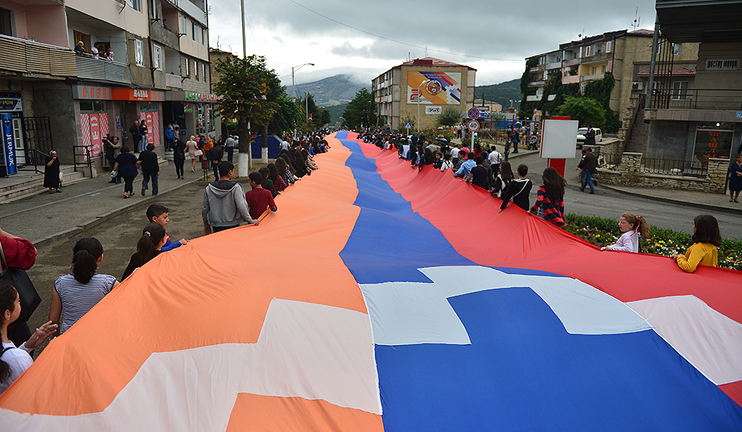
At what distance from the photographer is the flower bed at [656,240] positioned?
29.2ft

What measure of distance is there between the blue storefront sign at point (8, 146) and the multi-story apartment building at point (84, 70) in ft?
3.04

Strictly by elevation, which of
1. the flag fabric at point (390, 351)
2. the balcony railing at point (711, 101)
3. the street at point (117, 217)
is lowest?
the street at point (117, 217)

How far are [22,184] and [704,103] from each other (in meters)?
31.2

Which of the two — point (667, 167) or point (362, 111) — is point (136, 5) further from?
point (362, 111)

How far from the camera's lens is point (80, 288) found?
4422 millimetres

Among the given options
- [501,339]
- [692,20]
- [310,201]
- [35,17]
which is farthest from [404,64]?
[501,339]

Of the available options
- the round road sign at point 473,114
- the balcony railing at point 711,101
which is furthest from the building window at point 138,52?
the balcony railing at point 711,101

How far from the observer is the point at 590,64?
66.1 m

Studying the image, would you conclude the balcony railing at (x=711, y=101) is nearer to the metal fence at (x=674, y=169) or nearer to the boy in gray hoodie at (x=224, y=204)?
the metal fence at (x=674, y=169)

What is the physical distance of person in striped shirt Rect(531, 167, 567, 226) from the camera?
8344 mm

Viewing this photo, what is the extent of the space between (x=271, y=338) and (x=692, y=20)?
27574mm

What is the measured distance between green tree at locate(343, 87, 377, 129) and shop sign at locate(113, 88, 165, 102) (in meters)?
79.0

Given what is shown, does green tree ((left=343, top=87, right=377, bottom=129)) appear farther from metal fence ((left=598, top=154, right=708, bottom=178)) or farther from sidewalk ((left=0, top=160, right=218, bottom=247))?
sidewalk ((left=0, top=160, right=218, bottom=247))

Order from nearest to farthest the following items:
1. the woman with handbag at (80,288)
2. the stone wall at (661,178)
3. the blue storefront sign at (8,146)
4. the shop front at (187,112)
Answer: the woman with handbag at (80,288) → the blue storefront sign at (8,146) → the stone wall at (661,178) → the shop front at (187,112)
